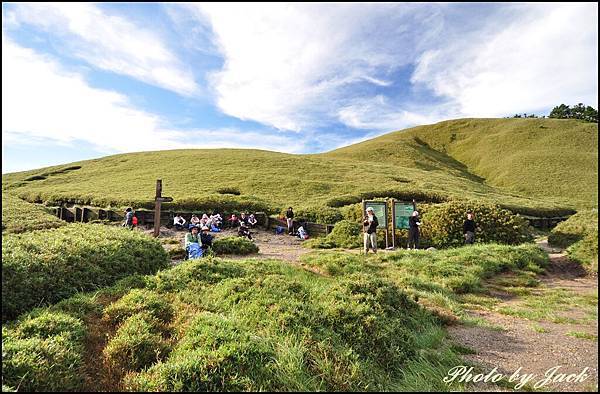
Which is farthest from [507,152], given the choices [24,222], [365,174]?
[24,222]

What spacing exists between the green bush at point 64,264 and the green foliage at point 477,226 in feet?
42.3

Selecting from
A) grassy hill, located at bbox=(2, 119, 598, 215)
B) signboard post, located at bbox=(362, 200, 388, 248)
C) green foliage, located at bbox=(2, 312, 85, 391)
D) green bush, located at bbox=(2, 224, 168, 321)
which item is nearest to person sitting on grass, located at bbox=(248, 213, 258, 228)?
grassy hill, located at bbox=(2, 119, 598, 215)

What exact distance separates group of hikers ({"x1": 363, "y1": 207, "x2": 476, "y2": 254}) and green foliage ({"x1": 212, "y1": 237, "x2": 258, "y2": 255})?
488cm

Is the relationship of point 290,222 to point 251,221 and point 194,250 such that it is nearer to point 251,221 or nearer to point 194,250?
point 251,221

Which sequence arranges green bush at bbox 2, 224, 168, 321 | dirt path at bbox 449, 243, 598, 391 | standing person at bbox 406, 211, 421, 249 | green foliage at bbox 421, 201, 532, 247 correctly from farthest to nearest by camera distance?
green foliage at bbox 421, 201, 532, 247, standing person at bbox 406, 211, 421, 249, green bush at bbox 2, 224, 168, 321, dirt path at bbox 449, 243, 598, 391

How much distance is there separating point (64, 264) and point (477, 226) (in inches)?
654

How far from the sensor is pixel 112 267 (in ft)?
27.2

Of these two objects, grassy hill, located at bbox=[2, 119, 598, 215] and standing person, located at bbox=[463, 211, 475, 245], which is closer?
standing person, located at bbox=[463, 211, 475, 245]

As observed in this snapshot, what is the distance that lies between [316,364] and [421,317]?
3.14 meters

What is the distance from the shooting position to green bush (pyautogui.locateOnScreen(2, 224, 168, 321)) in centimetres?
607

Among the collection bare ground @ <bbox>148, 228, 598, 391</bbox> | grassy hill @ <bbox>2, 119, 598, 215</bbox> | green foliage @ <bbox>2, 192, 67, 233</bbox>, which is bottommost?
bare ground @ <bbox>148, 228, 598, 391</bbox>

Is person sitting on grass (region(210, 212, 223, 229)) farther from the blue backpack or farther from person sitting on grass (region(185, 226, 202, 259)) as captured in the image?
the blue backpack

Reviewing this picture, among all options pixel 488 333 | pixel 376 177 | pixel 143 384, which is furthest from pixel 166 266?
pixel 376 177

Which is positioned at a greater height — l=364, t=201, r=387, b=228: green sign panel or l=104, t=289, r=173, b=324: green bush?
l=364, t=201, r=387, b=228: green sign panel
